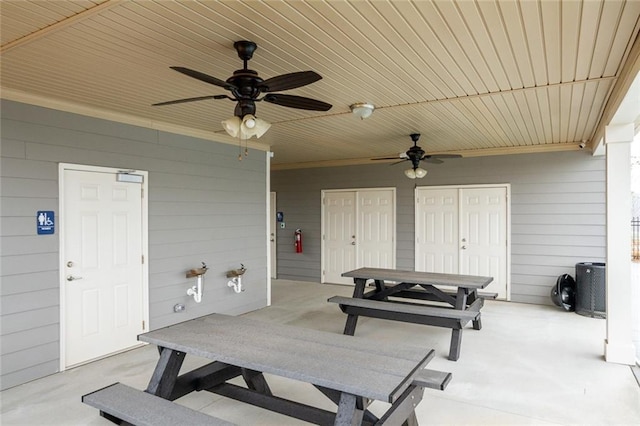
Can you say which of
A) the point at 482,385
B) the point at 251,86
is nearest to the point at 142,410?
the point at 251,86

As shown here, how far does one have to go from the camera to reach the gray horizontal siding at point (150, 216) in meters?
3.51

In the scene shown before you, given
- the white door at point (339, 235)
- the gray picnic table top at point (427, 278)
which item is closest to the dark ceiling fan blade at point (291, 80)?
the gray picnic table top at point (427, 278)

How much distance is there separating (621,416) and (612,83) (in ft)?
8.57

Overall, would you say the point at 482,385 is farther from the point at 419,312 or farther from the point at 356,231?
the point at 356,231

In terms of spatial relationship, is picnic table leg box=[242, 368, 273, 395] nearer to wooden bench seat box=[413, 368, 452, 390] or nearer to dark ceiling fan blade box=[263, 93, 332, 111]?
wooden bench seat box=[413, 368, 452, 390]

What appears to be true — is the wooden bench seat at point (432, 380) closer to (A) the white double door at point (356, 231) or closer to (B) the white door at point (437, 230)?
(B) the white door at point (437, 230)

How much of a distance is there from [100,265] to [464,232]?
5.63 m

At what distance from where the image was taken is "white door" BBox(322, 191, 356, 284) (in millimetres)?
8203

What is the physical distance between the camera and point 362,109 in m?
4.08

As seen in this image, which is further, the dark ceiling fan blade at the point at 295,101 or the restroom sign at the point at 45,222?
the restroom sign at the point at 45,222

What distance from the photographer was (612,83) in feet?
11.0

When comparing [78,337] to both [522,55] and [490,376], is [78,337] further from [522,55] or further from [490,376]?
[522,55]

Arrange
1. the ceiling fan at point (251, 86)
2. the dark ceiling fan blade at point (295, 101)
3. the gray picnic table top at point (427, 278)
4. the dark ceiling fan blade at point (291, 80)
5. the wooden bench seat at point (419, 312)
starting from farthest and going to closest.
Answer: the gray picnic table top at point (427, 278), the wooden bench seat at point (419, 312), the dark ceiling fan blade at point (295, 101), the ceiling fan at point (251, 86), the dark ceiling fan blade at point (291, 80)

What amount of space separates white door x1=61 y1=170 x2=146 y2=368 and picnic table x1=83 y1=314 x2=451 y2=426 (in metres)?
1.60
